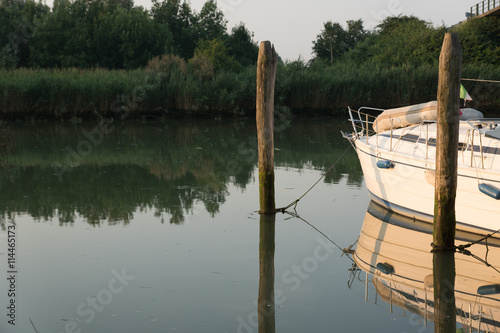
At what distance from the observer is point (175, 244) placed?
30.0 feet

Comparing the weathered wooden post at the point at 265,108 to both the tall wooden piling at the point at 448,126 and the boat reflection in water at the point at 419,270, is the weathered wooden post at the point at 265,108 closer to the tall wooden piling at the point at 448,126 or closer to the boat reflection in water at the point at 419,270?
the boat reflection in water at the point at 419,270

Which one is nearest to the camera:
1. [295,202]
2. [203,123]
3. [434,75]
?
[295,202]

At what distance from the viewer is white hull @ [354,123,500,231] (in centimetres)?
916

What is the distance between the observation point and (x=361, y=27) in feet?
218

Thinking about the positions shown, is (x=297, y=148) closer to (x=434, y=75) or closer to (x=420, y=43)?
(x=434, y=75)

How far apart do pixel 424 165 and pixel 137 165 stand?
26.1 ft

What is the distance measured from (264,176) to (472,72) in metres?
24.3

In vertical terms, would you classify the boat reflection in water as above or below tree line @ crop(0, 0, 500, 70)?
below

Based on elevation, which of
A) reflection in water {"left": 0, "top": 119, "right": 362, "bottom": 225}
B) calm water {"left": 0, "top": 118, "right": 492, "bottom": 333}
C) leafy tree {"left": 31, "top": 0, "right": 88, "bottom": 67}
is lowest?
calm water {"left": 0, "top": 118, "right": 492, "bottom": 333}

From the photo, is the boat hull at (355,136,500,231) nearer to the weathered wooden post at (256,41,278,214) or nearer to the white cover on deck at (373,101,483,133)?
the white cover on deck at (373,101,483,133)

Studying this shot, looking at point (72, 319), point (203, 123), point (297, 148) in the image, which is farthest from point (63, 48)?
point (72, 319)

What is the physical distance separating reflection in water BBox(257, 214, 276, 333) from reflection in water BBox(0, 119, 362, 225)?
4.27ft

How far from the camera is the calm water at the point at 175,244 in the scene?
6.58 m

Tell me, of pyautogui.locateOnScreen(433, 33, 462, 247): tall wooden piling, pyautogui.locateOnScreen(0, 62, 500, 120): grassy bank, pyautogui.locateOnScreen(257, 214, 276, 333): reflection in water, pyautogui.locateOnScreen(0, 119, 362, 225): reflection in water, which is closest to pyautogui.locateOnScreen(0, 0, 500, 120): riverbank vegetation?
pyautogui.locateOnScreen(0, 62, 500, 120): grassy bank
